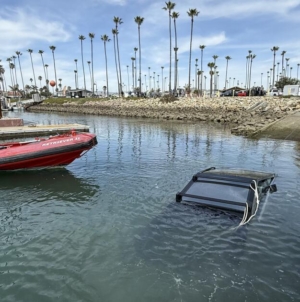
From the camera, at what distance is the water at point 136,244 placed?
5.08 meters

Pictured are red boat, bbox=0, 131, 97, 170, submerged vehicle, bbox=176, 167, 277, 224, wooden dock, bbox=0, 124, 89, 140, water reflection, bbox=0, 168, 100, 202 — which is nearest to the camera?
submerged vehicle, bbox=176, 167, 277, 224

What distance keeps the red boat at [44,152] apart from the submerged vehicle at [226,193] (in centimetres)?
696

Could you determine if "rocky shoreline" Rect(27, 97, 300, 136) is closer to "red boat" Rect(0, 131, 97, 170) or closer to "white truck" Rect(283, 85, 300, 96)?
"white truck" Rect(283, 85, 300, 96)

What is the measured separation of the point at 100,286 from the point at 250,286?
2789 mm

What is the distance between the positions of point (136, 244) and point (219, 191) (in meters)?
2.63

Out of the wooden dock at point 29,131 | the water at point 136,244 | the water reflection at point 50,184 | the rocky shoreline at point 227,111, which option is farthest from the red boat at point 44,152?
the rocky shoreline at point 227,111

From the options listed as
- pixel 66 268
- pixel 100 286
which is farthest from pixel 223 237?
pixel 66 268

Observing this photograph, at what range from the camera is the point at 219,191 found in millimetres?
7418

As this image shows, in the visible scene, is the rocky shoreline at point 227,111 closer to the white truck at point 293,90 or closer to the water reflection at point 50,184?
the white truck at point 293,90

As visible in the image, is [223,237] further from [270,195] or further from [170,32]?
[170,32]

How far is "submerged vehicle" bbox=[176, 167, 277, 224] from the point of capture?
6.95 metres

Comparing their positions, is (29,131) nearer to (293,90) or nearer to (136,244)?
(136,244)

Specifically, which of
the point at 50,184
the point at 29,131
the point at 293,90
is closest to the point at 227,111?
the point at 293,90

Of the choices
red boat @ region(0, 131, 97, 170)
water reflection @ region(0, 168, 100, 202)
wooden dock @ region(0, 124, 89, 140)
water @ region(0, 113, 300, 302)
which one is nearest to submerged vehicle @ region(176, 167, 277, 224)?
water @ region(0, 113, 300, 302)
